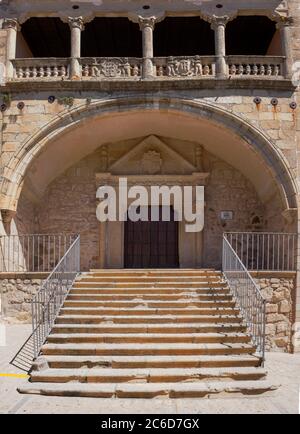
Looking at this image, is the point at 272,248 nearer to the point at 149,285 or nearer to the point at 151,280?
the point at 151,280

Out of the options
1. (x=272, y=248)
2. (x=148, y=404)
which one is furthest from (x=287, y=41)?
(x=148, y=404)

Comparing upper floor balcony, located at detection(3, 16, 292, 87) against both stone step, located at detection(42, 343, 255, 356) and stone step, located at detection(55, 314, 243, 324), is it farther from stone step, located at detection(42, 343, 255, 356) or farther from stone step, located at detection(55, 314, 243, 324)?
stone step, located at detection(42, 343, 255, 356)

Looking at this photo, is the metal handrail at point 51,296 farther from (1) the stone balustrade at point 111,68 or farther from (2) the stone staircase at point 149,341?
(1) the stone balustrade at point 111,68

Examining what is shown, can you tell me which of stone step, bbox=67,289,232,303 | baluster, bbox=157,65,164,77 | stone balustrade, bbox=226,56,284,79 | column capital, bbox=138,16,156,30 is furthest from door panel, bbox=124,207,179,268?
column capital, bbox=138,16,156,30

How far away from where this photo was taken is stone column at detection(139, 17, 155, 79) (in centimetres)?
989

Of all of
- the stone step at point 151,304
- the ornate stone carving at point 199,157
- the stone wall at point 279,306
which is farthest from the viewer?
the ornate stone carving at point 199,157

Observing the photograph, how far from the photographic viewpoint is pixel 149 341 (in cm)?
700

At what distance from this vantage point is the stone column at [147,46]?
32.4 ft

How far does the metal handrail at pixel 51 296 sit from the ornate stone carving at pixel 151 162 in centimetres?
291

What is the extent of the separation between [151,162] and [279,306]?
4822 mm

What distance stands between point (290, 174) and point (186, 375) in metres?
5.22

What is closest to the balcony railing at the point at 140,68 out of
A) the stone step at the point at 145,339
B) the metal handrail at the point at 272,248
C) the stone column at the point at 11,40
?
the stone column at the point at 11,40
